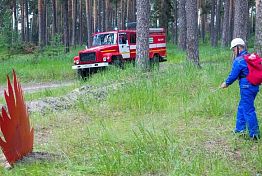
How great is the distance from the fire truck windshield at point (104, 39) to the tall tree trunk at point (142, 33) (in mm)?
4441

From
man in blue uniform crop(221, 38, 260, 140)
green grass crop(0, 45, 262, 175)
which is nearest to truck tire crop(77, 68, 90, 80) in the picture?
green grass crop(0, 45, 262, 175)

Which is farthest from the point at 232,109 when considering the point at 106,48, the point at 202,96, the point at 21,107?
the point at 106,48

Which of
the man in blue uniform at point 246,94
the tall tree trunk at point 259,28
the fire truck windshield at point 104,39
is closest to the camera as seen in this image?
the man in blue uniform at point 246,94

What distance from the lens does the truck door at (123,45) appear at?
63.0 ft

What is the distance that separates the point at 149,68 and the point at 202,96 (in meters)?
5.80

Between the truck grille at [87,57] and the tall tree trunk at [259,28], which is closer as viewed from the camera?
the tall tree trunk at [259,28]

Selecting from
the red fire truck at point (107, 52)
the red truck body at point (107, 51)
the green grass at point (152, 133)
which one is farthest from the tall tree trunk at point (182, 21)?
the green grass at point (152, 133)

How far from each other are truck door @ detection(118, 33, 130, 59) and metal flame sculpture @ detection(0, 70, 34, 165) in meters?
13.6

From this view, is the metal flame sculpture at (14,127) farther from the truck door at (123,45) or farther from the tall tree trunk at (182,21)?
the tall tree trunk at (182,21)

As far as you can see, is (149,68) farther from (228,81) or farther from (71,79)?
(228,81)

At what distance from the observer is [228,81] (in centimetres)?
631

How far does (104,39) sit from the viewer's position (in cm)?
1939

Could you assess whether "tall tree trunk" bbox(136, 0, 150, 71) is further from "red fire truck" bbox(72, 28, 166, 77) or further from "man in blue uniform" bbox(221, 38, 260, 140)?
"man in blue uniform" bbox(221, 38, 260, 140)

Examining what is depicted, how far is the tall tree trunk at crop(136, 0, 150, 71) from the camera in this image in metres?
14.5
